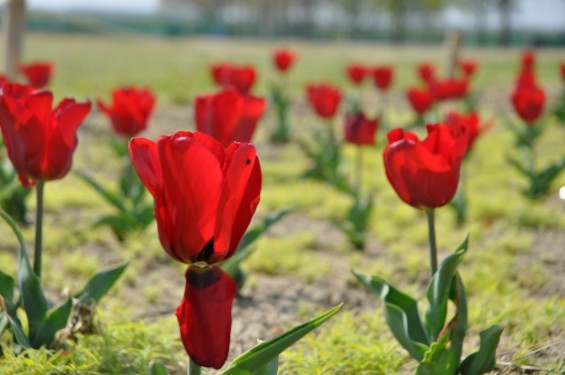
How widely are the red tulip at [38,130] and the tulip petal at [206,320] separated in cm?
91

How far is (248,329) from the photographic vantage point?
2.98m

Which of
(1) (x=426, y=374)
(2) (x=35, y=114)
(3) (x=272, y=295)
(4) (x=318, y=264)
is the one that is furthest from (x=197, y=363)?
(4) (x=318, y=264)

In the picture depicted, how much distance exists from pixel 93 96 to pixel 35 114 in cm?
958

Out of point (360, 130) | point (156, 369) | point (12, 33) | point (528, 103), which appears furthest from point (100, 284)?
point (12, 33)

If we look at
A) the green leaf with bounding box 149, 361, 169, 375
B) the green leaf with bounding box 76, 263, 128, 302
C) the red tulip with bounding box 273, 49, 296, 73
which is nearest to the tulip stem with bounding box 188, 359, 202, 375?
the green leaf with bounding box 149, 361, 169, 375

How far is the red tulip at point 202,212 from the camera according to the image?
138cm

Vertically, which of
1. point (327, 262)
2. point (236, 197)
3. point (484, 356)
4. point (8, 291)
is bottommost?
point (327, 262)

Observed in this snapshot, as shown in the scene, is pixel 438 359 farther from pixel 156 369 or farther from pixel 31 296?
pixel 31 296

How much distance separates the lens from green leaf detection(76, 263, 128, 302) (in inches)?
93.7

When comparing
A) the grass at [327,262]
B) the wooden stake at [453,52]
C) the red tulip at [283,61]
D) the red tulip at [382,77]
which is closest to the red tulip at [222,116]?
the grass at [327,262]

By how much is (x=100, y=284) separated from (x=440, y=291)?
3.31 ft

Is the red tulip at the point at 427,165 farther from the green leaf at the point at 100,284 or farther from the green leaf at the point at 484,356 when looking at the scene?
the green leaf at the point at 100,284

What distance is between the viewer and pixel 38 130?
2129 mm

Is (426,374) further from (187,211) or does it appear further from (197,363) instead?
(187,211)
